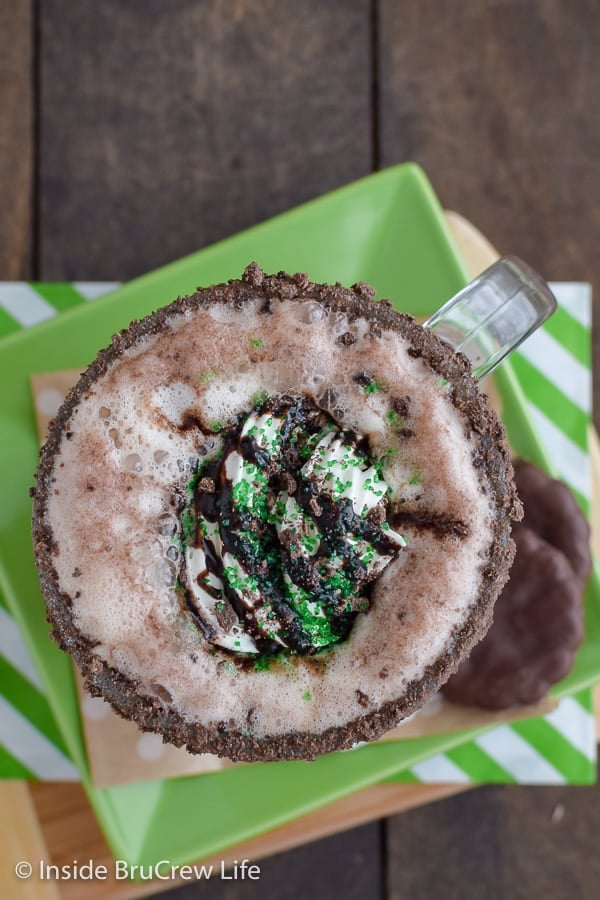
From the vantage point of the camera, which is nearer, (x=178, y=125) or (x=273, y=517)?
(x=273, y=517)

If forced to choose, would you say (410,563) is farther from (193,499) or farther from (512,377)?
(512,377)

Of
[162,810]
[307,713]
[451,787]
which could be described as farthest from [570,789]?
[307,713]

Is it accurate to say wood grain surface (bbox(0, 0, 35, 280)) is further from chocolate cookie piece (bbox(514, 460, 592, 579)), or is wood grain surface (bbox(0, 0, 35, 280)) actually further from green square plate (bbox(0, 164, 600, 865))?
chocolate cookie piece (bbox(514, 460, 592, 579))

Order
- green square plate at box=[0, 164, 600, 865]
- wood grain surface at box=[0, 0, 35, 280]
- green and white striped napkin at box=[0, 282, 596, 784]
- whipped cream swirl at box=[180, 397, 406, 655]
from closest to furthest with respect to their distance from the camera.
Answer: whipped cream swirl at box=[180, 397, 406, 655] → green square plate at box=[0, 164, 600, 865] → green and white striped napkin at box=[0, 282, 596, 784] → wood grain surface at box=[0, 0, 35, 280]

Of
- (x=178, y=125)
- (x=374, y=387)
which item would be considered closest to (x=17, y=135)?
(x=178, y=125)
